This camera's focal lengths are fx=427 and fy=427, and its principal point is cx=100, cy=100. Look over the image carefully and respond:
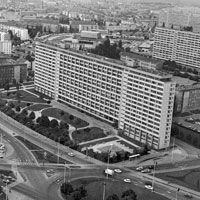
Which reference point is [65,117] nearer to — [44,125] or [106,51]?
[44,125]

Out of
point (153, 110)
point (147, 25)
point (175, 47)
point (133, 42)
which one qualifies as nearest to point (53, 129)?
point (153, 110)

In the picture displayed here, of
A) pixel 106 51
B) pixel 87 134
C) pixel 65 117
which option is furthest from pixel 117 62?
pixel 106 51

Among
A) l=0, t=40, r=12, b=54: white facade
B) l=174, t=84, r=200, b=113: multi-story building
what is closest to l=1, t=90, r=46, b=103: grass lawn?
l=174, t=84, r=200, b=113: multi-story building

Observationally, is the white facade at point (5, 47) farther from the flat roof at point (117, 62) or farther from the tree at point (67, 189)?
the tree at point (67, 189)

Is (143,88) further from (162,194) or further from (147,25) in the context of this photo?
(147,25)

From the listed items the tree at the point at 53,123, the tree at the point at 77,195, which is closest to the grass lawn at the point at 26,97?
the tree at the point at 53,123

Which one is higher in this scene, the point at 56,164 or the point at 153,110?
the point at 153,110

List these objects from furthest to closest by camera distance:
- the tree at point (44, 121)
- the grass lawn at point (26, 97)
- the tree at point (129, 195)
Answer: the grass lawn at point (26, 97) → the tree at point (44, 121) → the tree at point (129, 195)
